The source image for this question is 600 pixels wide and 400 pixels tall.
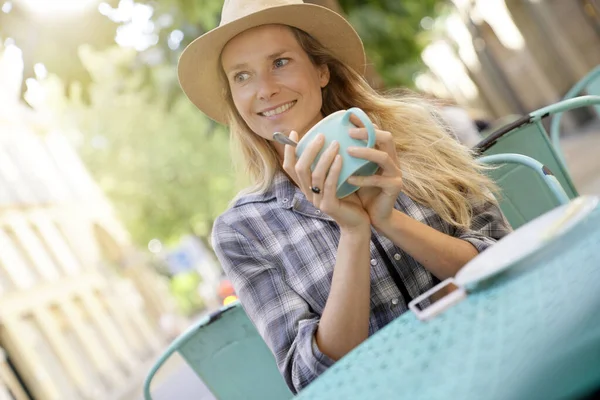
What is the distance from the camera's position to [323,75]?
7.93ft

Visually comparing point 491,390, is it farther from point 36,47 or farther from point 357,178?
point 36,47

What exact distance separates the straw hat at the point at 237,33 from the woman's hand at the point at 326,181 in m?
0.68

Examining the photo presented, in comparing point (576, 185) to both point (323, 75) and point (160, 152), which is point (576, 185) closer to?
point (323, 75)

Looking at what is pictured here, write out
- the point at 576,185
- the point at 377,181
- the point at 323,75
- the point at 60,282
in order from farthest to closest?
1. the point at 60,282
2. the point at 576,185
3. the point at 323,75
4. the point at 377,181

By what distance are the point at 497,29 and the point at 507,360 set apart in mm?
22317

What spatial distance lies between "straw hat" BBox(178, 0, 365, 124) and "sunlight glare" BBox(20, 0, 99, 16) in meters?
1.61

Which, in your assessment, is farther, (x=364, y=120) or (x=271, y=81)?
(x=271, y=81)

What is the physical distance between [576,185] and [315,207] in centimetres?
793

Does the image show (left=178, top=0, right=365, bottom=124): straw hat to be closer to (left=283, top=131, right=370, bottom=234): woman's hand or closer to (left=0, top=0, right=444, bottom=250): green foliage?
(left=283, top=131, right=370, bottom=234): woman's hand

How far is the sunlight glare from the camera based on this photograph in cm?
371

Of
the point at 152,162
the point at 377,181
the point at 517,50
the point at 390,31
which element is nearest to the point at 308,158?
the point at 377,181

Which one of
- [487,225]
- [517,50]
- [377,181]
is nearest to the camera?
[377,181]

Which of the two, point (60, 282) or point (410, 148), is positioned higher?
point (60, 282)

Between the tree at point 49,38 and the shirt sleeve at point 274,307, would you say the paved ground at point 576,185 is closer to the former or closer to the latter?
the shirt sleeve at point 274,307
